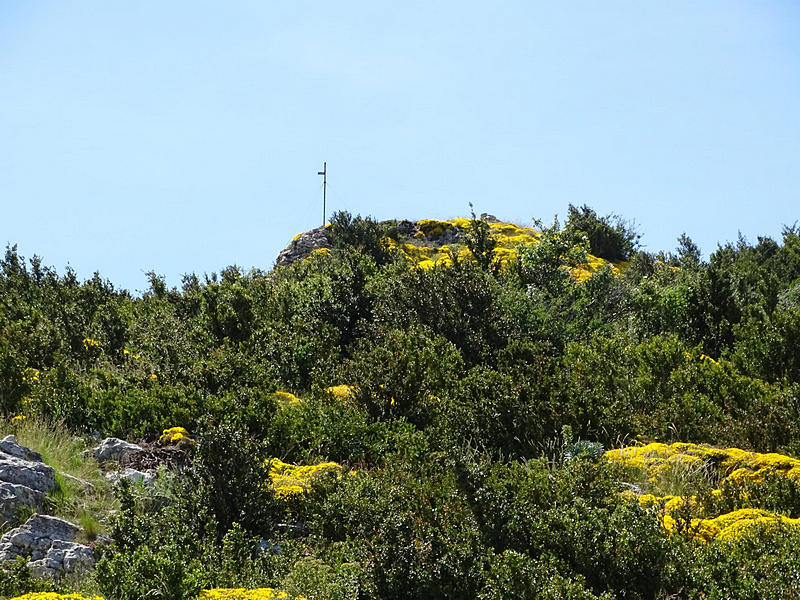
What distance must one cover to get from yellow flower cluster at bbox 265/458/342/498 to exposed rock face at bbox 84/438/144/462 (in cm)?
158

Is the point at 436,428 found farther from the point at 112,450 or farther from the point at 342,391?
the point at 112,450

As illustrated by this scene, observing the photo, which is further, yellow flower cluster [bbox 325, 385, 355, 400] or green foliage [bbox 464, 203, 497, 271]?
green foliage [bbox 464, 203, 497, 271]

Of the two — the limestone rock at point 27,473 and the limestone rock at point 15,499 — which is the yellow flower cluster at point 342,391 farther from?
the limestone rock at point 15,499

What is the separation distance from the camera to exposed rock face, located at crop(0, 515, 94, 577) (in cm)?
566

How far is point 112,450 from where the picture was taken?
8.03 metres

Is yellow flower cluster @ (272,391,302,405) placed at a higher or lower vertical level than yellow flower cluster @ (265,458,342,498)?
higher

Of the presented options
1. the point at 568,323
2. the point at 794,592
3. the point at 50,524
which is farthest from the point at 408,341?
the point at 794,592

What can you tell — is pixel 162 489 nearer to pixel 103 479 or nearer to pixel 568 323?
pixel 103 479

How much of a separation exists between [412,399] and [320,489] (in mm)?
2980

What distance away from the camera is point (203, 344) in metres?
12.6

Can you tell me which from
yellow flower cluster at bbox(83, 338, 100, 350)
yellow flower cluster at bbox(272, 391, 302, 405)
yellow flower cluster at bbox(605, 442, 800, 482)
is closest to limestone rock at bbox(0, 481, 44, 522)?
yellow flower cluster at bbox(272, 391, 302, 405)

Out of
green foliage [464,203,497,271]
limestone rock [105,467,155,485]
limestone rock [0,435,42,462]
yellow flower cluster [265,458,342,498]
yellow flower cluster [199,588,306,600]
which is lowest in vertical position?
yellow flower cluster [199,588,306,600]

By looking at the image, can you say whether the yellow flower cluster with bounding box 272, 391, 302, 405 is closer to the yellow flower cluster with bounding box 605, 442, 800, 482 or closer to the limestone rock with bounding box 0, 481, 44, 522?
the limestone rock with bounding box 0, 481, 44, 522

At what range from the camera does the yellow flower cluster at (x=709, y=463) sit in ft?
19.3
